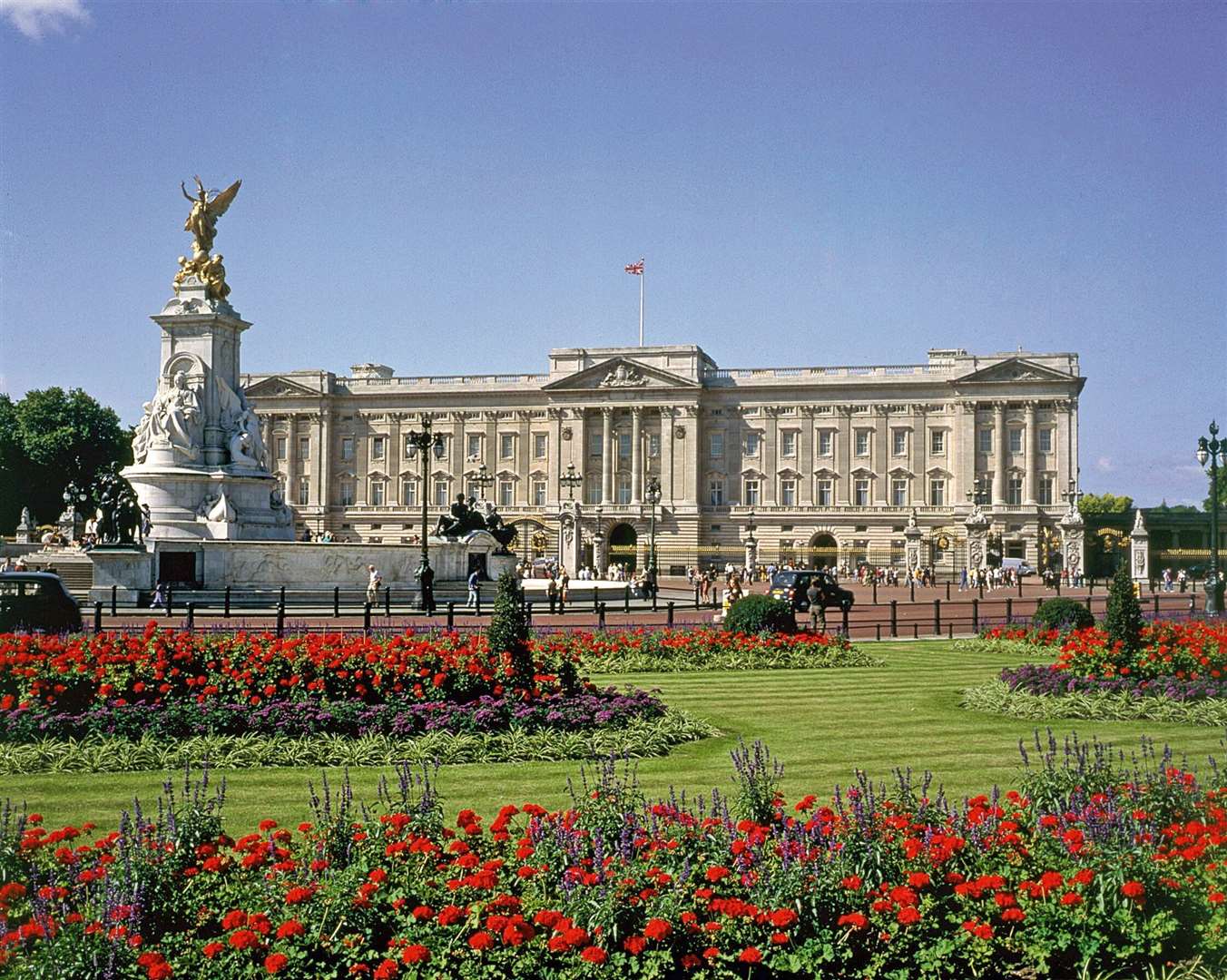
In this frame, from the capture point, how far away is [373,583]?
106 feet

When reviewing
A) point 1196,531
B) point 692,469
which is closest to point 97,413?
point 692,469

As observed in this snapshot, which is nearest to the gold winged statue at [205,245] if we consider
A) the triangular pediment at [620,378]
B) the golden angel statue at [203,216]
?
the golden angel statue at [203,216]

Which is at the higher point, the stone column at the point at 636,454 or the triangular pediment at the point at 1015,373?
the triangular pediment at the point at 1015,373

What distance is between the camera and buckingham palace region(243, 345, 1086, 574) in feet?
281

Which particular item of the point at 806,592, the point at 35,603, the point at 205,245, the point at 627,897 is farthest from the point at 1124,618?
the point at 205,245

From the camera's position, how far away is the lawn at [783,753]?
995cm

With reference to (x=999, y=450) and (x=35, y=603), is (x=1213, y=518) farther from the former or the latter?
(x=999, y=450)

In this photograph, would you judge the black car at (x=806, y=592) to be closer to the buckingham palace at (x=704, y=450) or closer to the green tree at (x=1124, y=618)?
the green tree at (x=1124, y=618)

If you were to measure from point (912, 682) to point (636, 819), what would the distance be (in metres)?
12.0

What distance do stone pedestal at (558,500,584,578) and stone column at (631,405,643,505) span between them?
704cm

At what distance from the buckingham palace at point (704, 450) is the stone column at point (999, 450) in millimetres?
158

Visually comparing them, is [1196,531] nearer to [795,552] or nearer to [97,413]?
[795,552]

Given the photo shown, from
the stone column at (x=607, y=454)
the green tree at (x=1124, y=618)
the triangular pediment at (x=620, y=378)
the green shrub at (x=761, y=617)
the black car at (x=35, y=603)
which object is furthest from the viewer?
the stone column at (x=607, y=454)

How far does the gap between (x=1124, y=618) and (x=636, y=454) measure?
7666 centimetres
